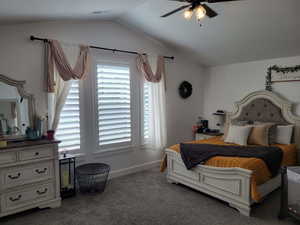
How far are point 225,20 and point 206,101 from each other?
2367mm

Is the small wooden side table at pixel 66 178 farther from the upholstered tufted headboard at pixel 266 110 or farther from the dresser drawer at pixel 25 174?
the upholstered tufted headboard at pixel 266 110

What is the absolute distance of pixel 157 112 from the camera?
4371 mm

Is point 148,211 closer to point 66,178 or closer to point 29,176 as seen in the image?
point 66,178

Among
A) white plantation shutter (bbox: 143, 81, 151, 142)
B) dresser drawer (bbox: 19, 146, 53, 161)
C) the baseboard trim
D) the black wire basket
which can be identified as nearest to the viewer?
dresser drawer (bbox: 19, 146, 53, 161)

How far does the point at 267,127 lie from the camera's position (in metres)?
3.74

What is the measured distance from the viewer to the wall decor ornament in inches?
151

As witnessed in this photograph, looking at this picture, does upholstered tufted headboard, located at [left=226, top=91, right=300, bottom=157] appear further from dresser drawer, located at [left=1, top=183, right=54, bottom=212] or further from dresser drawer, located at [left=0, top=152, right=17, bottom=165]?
dresser drawer, located at [left=0, top=152, right=17, bottom=165]

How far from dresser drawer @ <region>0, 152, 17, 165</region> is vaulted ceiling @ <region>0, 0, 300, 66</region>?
1.60 m

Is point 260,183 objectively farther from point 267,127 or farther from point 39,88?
point 39,88

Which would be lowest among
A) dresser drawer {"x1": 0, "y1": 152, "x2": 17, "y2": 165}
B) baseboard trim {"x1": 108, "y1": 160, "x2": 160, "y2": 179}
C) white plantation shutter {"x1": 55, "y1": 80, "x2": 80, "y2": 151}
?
baseboard trim {"x1": 108, "y1": 160, "x2": 160, "y2": 179}

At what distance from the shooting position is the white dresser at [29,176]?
8.33ft

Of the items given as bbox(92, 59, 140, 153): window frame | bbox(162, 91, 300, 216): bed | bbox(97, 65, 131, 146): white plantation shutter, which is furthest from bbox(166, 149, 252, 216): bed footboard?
bbox(97, 65, 131, 146): white plantation shutter

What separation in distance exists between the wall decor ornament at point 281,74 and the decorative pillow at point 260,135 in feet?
3.05

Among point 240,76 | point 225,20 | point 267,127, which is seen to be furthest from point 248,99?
point 225,20
